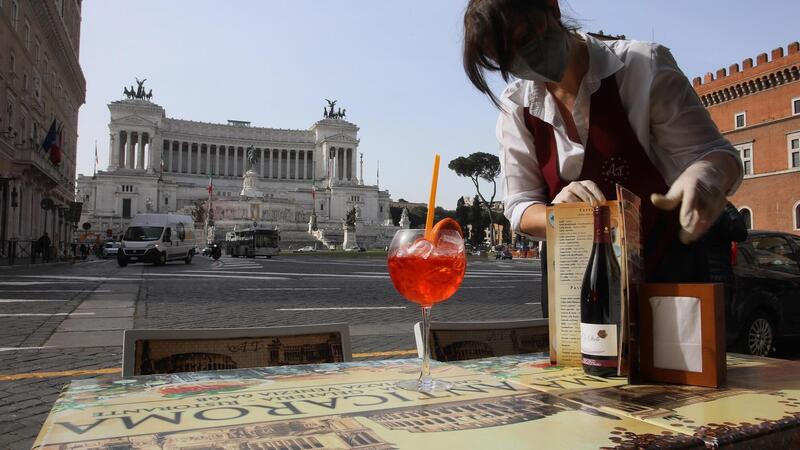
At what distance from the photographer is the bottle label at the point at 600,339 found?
119 centimetres

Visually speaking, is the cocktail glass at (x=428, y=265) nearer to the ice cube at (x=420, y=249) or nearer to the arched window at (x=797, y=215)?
the ice cube at (x=420, y=249)

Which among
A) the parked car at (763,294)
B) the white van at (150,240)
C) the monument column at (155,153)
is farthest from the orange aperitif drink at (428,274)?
the monument column at (155,153)

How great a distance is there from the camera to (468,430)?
31.8 inches

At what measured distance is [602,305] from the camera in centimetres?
120

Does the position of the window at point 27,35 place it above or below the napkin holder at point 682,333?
above

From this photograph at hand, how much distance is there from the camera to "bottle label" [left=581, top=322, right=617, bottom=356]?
119 cm

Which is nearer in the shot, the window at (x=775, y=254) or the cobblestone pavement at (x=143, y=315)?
the cobblestone pavement at (x=143, y=315)

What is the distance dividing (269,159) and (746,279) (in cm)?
7745

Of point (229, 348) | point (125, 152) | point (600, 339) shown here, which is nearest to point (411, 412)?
point (600, 339)

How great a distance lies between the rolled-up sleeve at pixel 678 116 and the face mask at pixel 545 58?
28 centimetres

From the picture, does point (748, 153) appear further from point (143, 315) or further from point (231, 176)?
point (231, 176)

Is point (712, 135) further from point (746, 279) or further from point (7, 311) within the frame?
point (7, 311)

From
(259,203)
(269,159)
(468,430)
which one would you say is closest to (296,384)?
(468,430)

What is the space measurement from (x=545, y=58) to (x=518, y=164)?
0.42 metres
